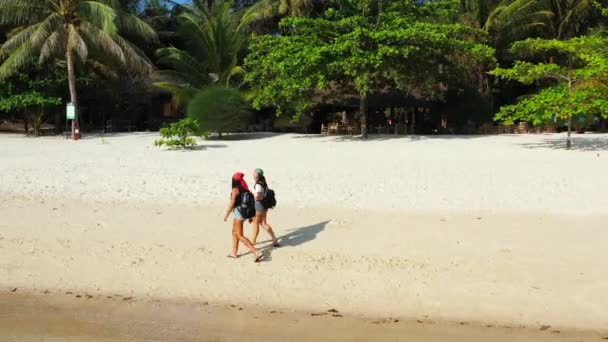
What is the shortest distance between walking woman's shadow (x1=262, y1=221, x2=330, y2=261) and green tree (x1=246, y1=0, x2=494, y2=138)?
1275cm

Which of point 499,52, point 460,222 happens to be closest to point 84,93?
point 499,52

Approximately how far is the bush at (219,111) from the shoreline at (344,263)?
13381mm

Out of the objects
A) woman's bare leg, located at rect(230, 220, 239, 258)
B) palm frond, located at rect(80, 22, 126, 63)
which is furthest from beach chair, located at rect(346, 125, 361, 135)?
woman's bare leg, located at rect(230, 220, 239, 258)

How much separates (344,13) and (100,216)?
16513 millimetres

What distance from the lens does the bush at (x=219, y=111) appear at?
2292cm

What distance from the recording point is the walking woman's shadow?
7.75 meters

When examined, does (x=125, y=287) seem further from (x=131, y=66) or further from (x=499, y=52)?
(x=499, y=52)

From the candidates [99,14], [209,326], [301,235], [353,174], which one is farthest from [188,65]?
[209,326]

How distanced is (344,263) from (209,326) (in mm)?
2247

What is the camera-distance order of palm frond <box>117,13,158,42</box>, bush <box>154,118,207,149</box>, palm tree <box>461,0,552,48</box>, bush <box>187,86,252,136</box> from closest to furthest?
bush <box>154,118,207,149</box>, bush <box>187,86,252,136</box>, palm frond <box>117,13,158,42</box>, palm tree <box>461,0,552,48</box>

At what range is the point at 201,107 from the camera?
75.9 ft

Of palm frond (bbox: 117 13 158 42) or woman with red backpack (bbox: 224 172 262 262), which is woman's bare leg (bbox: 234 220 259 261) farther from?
palm frond (bbox: 117 13 158 42)

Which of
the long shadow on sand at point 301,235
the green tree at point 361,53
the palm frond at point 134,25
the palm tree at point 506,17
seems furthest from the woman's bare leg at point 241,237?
the palm tree at point 506,17

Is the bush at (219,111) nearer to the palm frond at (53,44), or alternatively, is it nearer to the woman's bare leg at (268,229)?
the palm frond at (53,44)
